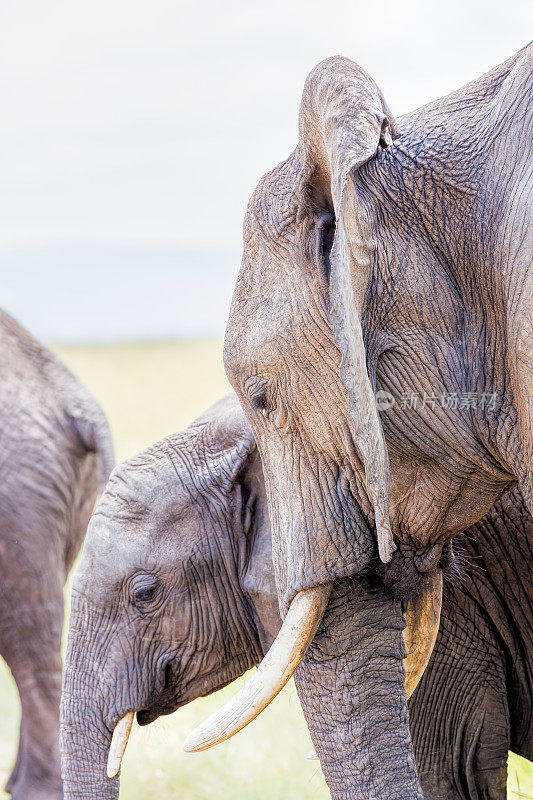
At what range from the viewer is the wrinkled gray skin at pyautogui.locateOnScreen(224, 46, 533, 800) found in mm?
2119

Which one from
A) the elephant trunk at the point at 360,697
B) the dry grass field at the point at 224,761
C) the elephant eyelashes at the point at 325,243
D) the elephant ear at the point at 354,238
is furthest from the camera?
the dry grass field at the point at 224,761

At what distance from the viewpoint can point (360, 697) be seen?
2.46 meters

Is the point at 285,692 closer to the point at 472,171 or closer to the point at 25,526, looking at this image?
the point at 25,526

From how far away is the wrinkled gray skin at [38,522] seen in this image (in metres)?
4.70

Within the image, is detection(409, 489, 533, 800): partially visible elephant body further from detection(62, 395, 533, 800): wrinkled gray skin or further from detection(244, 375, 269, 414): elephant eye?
detection(244, 375, 269, 414): elephant eye

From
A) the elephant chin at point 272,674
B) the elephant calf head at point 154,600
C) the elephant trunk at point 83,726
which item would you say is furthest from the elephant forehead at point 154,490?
the elephant chin at point 272,674

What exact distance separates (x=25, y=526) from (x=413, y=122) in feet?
9.41

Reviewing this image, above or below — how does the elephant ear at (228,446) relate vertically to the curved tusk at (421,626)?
above

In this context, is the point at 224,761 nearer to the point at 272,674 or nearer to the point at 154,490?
the point at 154,490

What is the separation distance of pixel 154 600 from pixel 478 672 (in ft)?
2.83

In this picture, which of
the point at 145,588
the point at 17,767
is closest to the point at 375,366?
the point at 145,588

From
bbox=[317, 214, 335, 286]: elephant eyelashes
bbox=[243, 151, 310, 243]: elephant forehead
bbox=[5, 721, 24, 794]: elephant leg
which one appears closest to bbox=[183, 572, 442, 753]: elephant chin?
bbox=[317, 214, 335, 286]: elephant eyelashes

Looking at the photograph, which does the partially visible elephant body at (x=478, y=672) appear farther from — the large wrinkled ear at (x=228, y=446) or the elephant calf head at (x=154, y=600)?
the large wrinkled ear at (x=228, y=446)

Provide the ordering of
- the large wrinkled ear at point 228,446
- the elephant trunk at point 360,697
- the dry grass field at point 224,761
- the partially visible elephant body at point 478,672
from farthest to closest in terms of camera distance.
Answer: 1. the dry grass field at point 224,761
2. the large wrinkled ear at point 228,446
3. the partially visible elephant body at point 478,672
4. the elephant trunk at point 360,697
